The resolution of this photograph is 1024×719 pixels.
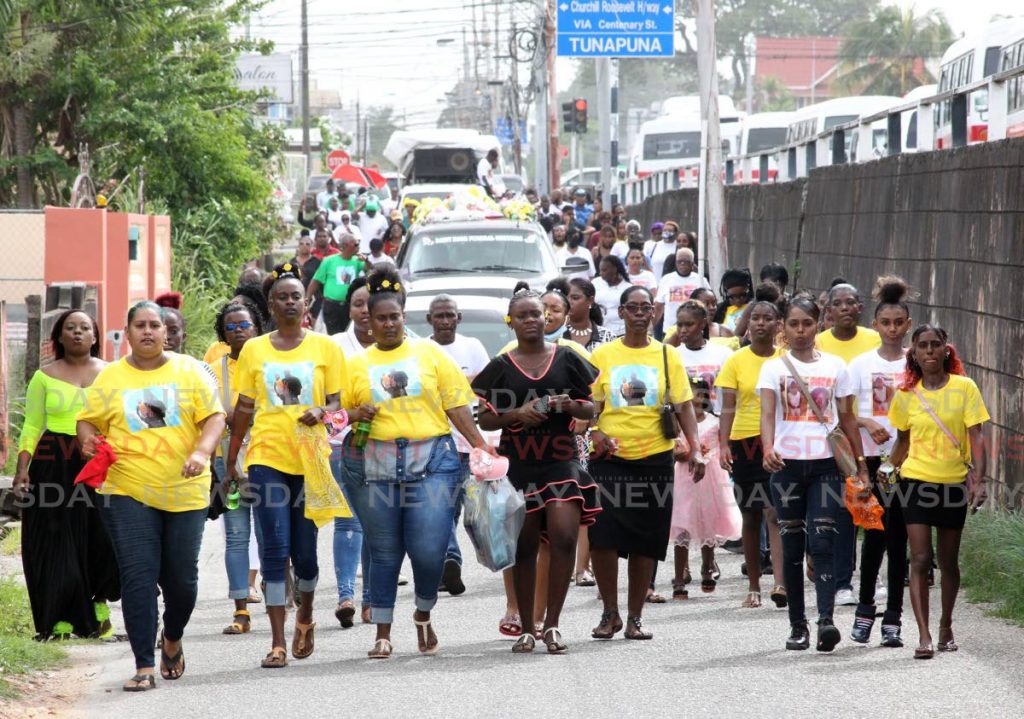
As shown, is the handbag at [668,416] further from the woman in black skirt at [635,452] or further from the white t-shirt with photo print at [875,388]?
the white t-shirt with photo print at [875,388]

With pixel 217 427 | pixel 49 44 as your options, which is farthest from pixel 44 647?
pixel 49 44

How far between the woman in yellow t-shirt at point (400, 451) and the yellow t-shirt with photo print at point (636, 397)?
0.70 metres

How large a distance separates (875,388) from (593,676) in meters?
2.31

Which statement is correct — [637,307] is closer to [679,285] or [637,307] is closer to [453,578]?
[453,578]

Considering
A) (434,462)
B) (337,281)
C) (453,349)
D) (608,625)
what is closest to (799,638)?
(608,625)

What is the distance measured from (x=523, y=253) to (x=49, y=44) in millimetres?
10313

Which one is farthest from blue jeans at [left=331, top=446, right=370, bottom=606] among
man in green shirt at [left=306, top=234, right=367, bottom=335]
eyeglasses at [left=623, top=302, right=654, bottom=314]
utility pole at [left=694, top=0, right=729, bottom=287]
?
utility pole at [left=694, top=0, right=729, bottom=287]

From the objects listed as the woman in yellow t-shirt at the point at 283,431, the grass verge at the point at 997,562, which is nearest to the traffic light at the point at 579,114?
the grass verge at the point at 997,562

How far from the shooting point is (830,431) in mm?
8406

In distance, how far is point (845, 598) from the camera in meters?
9.64

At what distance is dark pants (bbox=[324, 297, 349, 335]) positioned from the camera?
1742cm

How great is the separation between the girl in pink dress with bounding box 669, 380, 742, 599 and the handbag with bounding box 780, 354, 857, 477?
5.46ft

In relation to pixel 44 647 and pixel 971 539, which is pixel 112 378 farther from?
pixel 971 539

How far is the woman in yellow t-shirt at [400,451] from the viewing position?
8094mm
